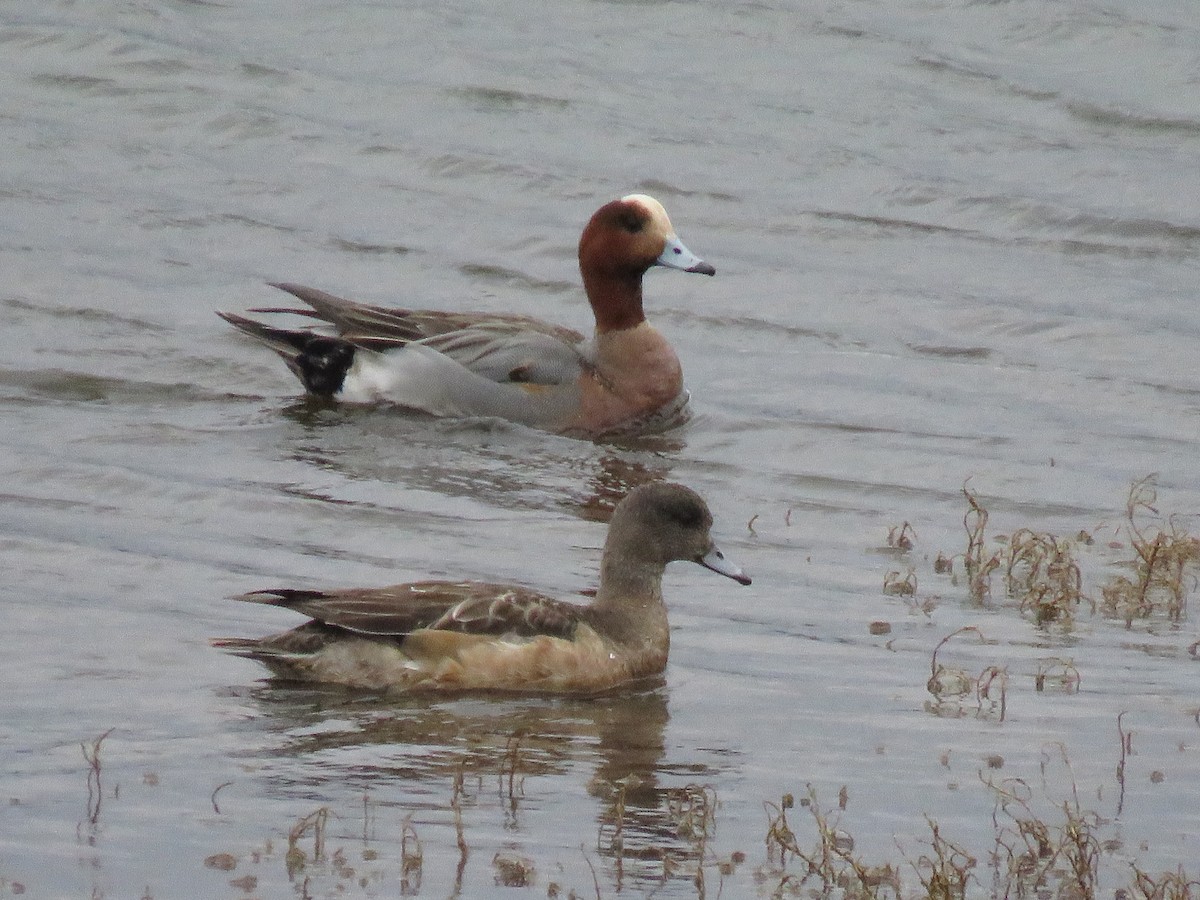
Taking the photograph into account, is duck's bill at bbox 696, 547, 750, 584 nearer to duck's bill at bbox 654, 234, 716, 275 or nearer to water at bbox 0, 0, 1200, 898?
water at bbox 0, 0, 1200, 898

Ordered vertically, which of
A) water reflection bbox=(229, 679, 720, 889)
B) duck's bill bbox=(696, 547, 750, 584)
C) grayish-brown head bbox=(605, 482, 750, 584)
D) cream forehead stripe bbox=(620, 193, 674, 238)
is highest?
cream forehead stripe bbox=(620, 193, 674, 238)

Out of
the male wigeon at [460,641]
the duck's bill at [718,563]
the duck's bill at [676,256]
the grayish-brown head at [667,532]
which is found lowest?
the male wigeon at [460,641]

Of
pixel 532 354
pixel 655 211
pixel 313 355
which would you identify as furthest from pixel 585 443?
pixel 313 355

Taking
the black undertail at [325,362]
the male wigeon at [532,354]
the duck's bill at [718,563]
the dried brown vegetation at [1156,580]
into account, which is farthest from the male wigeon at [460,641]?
the black undertail at [325,362]

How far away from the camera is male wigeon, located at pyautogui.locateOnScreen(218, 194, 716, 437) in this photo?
1091 cm

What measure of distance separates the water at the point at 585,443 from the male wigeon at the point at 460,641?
0.15m

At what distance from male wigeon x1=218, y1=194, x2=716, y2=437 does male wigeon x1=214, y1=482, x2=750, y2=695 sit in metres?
3.71

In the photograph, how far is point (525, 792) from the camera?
5.70 m

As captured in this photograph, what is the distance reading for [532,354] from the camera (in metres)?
11.0

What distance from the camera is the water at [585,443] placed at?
5.68 meters

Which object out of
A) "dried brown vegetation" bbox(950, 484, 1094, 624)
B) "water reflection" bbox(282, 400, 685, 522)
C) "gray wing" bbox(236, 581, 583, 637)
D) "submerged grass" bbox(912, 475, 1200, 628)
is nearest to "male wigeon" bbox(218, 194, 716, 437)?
"water reflection" bbox(282, 400, 685, 522)

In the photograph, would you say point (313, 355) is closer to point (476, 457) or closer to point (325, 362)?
point (325, 362)

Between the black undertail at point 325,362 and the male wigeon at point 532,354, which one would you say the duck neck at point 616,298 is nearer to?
the male wigeon at point 532,354

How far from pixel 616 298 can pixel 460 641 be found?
4733 millimetres
